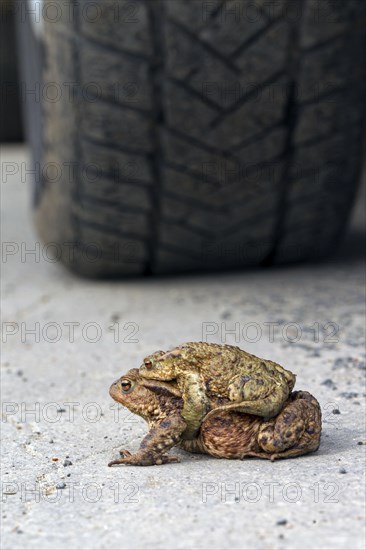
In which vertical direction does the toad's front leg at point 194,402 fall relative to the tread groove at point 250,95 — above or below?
below

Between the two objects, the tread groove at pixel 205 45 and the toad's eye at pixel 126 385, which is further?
the tread groove at pixel 205 45

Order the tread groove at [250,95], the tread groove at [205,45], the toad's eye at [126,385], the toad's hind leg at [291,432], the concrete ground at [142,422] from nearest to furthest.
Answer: the concrete ground at [142,422] < the toad's hind leg at [291,432] < the toad's eye at [126,385] < the tread groove at [205,45] < the tread groove at [250,95]

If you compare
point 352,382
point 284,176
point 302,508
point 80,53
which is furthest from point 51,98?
point 302,508

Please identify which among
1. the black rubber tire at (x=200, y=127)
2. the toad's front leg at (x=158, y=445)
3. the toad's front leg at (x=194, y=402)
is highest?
the black rubber tire at (x=200, y=127)

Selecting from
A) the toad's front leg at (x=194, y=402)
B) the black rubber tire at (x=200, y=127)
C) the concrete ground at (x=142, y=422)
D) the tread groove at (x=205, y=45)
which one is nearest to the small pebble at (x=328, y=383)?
the concrete ground at (x=142, y=422)

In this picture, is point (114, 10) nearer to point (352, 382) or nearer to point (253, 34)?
point (253, 34)

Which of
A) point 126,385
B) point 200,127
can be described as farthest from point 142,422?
point 200,127

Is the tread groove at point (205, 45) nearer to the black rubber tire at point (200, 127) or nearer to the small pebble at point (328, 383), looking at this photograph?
the black rubber tire at point (200, 127)

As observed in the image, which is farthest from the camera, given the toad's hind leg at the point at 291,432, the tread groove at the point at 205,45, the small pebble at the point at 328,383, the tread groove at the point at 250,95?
the tread groove at the point at 250,95

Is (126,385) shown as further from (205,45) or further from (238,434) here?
(205,45)
